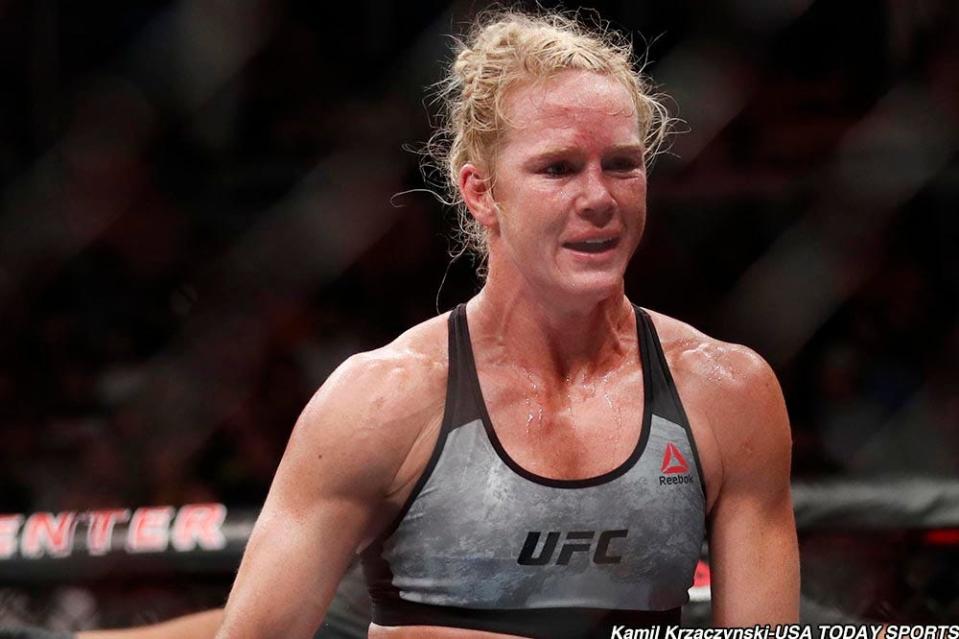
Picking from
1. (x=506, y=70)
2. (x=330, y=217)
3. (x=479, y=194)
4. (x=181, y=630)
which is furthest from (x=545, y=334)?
(x=330, y=217)

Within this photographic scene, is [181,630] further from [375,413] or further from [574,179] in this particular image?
[574,179]

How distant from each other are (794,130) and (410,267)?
1118mm

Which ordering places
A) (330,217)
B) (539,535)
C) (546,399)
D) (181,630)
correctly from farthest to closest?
(330,217), (181,630), (546,399), (539,535)

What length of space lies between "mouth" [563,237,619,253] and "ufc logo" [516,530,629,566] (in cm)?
35

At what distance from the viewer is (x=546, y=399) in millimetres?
1754

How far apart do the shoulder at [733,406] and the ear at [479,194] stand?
0.30m

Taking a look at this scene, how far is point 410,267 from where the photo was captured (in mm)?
3623

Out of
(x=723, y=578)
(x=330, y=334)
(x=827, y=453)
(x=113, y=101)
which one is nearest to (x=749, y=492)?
(x=723, y=578)

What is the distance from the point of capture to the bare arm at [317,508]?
1634mm

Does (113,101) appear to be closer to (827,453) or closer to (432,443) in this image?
(827,453)

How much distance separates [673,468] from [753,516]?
0.47 ft

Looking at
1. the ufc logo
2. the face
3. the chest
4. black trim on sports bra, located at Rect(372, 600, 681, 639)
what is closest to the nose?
the face

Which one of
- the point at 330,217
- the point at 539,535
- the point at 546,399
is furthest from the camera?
the point at 330,217

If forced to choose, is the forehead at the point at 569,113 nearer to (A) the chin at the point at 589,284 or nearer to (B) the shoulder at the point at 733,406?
(A) the chin at the point at 589,284
